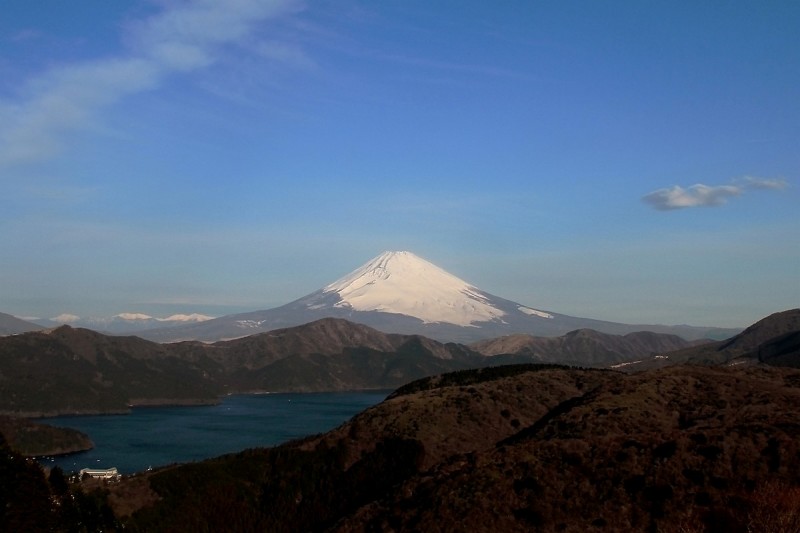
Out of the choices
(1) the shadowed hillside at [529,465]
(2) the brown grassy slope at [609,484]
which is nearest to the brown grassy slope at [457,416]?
(1) the shadowed hillside at [529,465]

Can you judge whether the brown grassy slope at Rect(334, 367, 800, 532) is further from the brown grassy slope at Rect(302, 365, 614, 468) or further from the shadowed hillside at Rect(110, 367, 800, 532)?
the brown grassy slope at Rect(302, 365, 614, 468)

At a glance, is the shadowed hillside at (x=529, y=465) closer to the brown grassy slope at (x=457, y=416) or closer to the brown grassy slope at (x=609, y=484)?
the brown grassy slope at (x=609, y=484)

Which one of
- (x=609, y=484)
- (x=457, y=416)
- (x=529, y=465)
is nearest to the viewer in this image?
(x=609, y=484)

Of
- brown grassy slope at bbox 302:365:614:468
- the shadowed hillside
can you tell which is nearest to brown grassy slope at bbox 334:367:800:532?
the shadowed hillside

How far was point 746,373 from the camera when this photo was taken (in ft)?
314

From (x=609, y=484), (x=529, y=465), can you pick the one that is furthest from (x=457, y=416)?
(x=609, y=484)

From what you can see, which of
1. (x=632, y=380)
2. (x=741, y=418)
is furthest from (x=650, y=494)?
(x=632, y=380)

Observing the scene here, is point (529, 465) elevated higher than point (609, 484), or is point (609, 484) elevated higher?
point (529, 465)

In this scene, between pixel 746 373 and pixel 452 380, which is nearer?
pixel 746 373

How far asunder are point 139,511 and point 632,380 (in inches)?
2310

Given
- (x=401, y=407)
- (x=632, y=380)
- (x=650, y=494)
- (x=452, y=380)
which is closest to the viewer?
(x=650, y=494)

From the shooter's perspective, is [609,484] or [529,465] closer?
[609,484]

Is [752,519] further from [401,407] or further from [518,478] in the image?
[401,407]

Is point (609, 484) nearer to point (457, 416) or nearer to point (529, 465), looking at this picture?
point (529, 465)
